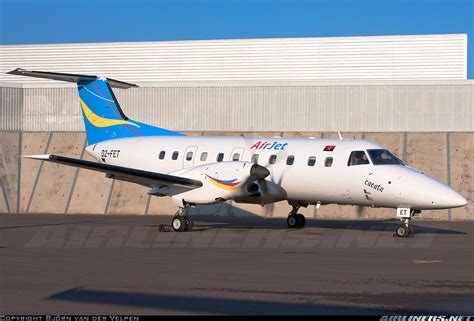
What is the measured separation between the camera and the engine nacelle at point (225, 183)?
881 inches

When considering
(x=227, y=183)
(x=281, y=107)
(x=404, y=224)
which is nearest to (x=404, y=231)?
(x=404, y=224)

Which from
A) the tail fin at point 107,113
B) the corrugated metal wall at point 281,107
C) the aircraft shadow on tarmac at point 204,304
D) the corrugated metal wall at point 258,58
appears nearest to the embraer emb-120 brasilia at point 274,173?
the tail fin at point 107,113

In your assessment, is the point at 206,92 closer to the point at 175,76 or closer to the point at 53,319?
the point at 175,76

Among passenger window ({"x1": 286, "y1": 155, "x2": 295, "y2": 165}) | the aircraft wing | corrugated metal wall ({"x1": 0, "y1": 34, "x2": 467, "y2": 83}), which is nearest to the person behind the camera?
the aircraft wing

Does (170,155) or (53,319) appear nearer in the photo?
(53,319)

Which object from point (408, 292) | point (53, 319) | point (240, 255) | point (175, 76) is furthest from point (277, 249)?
point (175, 76)

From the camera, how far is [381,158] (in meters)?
22.2

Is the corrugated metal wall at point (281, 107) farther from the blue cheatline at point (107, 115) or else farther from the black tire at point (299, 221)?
the black tire at point (299, 221)

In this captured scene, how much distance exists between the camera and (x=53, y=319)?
8953 mm

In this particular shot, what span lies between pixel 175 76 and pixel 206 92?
283 centimetres

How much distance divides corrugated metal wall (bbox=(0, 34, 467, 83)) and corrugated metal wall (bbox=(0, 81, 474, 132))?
1.59 meters

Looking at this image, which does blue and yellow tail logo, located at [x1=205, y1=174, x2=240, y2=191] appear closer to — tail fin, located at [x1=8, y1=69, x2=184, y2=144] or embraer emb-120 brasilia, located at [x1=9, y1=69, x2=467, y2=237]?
embraer emb-120 brasilia, located at [x1=9, y1=69, x2=467, y2=237]

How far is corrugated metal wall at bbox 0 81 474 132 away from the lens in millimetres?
36094

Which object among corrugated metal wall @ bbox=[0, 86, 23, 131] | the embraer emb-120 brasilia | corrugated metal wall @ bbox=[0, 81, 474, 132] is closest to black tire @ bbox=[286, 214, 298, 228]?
the embraer emb-120 brasilia
